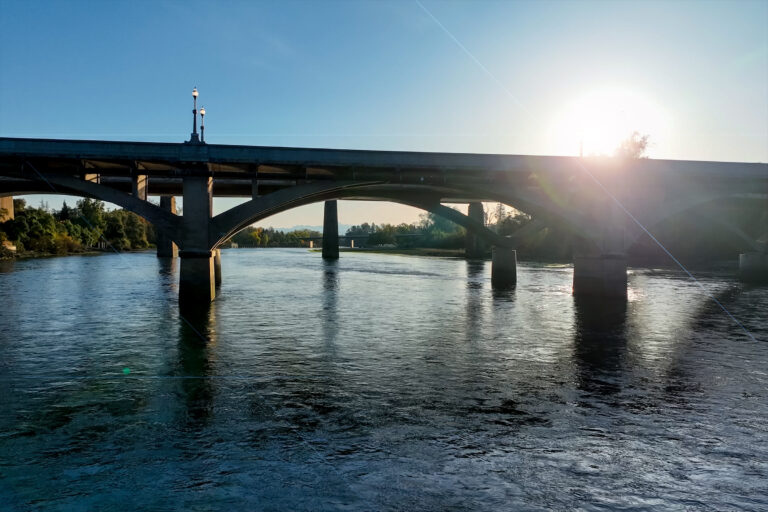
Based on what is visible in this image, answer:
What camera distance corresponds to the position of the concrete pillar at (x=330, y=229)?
10012cm

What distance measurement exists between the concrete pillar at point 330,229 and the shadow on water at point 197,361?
74.2 m

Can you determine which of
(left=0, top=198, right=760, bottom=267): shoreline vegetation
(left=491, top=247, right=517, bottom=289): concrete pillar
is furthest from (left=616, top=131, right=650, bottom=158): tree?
(left=491, top=247, right=517, bottom=289): concrete pillar

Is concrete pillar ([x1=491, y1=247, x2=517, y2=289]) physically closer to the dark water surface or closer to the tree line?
the dark water surface

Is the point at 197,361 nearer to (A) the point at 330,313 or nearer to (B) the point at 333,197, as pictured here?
(A) the point at 330,313

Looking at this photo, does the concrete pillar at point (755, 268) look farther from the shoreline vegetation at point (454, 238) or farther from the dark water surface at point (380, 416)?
the dark water surface at point (380, 416)

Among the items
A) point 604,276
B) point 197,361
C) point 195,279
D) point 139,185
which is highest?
point 139,185

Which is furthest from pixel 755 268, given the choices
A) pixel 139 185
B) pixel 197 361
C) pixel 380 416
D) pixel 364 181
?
pixel 380 416

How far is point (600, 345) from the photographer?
18.6 m

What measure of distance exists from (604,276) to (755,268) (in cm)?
2700

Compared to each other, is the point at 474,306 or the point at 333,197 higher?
the point at 333,197

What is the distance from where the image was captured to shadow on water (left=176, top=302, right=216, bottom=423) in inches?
420

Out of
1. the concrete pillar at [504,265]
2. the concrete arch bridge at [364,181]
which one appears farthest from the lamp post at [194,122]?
the concrete pillar at [504,265]

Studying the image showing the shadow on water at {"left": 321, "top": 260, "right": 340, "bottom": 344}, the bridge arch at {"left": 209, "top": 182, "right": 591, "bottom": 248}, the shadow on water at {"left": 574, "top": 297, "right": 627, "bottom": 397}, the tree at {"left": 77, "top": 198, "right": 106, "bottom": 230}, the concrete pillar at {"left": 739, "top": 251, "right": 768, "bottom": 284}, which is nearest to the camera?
the shadow on water at {"left": 574, "top": 297, "right": 627, "bottom": 397}

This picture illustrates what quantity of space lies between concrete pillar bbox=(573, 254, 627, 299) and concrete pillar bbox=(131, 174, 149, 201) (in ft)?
88.6
